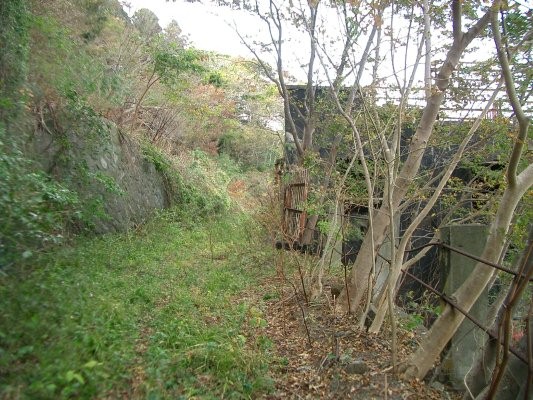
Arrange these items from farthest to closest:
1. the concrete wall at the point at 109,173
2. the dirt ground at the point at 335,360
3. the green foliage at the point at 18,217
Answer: the concrete wall at the point at 109,173
the dirt ground at the point at 335,360
the green foliage at the point at 18,217

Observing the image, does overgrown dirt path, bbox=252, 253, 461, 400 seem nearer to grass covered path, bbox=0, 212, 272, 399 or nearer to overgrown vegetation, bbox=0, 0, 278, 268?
grass covered path, bbox=0, 212, 272, 399

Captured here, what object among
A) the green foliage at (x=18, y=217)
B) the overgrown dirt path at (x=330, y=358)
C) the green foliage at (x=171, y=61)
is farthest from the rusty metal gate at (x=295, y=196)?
the green foliage at (x=18, y=217)

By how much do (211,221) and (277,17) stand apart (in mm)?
6613

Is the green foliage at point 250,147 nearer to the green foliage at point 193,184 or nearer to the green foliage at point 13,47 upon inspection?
the green foliage at point 193,184

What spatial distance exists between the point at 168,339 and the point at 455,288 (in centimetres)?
290

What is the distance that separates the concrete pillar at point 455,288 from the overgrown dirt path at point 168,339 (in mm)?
355

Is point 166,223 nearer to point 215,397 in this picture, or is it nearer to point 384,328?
point 384,328

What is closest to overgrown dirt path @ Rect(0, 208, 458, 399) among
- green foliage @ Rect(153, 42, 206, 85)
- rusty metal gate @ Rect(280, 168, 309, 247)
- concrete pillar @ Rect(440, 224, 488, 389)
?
concrete pillar @ Rect(440, 224, 488, 389)

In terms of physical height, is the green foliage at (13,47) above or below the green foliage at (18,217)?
above

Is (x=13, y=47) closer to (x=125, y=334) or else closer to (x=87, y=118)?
(x=87, y=118)

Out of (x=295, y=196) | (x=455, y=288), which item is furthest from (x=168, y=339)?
(x=295, y=196)

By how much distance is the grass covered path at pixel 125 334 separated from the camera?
2832 millimetres

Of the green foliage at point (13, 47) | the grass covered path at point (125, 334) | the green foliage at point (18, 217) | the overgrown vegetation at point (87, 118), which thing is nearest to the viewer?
the grass covered path at point (125, 334)

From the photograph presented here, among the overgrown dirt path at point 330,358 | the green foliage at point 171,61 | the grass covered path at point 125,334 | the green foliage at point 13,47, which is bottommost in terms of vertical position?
the overgrown dirt path at point 330,358
